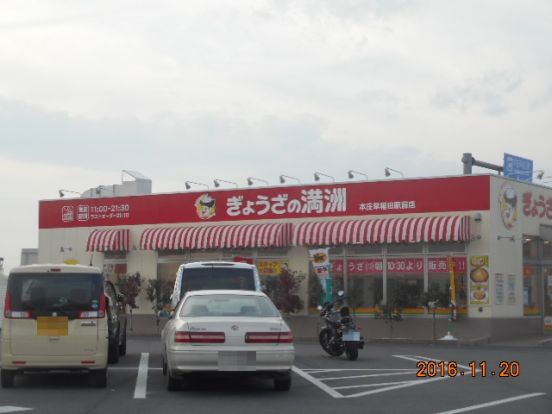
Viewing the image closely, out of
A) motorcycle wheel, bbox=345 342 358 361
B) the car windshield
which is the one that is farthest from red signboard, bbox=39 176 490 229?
the car windshield

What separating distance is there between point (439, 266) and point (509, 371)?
44.8ft

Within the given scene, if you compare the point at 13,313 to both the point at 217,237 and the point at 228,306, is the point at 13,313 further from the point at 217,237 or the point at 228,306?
the point at 217,237

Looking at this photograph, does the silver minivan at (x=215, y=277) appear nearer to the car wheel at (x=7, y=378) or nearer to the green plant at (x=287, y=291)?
the car wheel at (x=7, y=378)

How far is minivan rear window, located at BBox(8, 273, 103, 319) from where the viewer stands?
14633mm

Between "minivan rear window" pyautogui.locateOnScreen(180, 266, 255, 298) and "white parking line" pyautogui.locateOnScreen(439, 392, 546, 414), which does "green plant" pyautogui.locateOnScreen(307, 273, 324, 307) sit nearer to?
"minivan rear window" pyautogui.locateOnScreen(180, 266, 255, 298)

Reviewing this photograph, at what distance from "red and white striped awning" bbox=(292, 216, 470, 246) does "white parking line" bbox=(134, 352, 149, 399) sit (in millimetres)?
12799

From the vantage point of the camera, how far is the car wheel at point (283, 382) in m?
14.3

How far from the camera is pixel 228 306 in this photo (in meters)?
14.9

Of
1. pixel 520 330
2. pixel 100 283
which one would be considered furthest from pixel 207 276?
pixel 520 330

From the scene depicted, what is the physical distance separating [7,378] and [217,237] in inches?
841

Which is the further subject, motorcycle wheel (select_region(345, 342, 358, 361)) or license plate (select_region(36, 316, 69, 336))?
motorcycle wheel (select_region(345, 342, 358, 361))

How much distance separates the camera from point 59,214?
136 feet

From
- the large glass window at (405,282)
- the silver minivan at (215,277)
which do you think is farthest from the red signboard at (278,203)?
the silver minivan at (215,277)

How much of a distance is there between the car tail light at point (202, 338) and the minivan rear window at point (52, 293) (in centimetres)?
182
